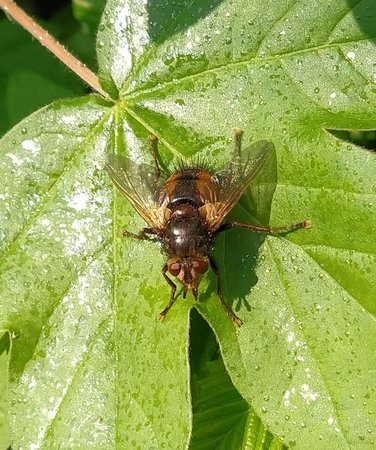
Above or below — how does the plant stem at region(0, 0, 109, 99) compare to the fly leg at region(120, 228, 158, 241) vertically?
above

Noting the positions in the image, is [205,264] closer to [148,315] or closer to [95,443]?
[148,315]

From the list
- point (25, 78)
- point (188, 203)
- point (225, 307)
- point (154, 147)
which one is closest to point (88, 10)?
point (25, 78)

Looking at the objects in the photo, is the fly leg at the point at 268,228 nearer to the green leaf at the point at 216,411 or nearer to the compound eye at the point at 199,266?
the compound eye at the point at 199,266

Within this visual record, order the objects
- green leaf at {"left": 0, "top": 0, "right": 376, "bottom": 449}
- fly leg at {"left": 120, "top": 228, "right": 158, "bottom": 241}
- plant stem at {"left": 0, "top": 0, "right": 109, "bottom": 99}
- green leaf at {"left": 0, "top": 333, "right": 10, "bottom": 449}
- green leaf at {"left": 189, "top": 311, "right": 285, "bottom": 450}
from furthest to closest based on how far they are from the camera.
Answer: green leaf at {"left": 0, "top": 333, "right": 10, "bottom": 449} → green leaf at {"left": 189, "top": 311, "right": 285, "bottom": 450} → plant stem at {"left": 0, "top": 0, "right": 109, "bottom": 99} → fly leg at {"left": 120, "top": 228, "right": 158, "bottom": 241} → green leaf at {"left": 0, "top": 0, "right": 376, "bottom": 449}

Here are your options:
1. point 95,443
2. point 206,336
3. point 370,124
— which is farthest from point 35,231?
point 370,124

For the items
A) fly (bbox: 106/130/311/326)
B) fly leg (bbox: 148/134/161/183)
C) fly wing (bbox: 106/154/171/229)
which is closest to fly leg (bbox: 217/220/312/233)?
fly (bbox: 106/130/311/326)

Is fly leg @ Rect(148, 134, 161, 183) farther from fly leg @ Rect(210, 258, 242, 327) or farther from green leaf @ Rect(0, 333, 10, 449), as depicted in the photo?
green leaf @ Rect(0, 333, 10, 449)
